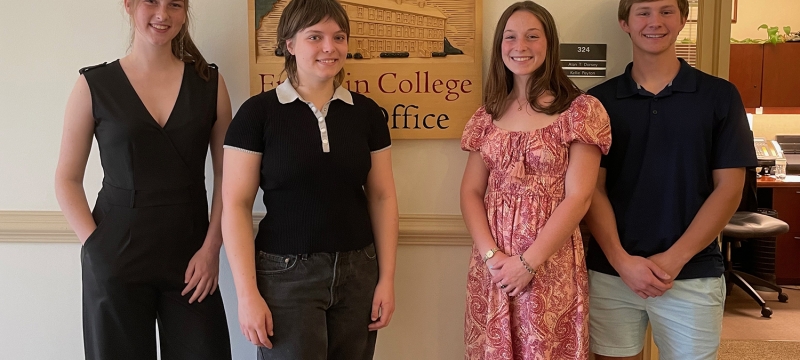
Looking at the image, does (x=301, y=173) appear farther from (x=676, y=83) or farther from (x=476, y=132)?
(x=676, y=83)

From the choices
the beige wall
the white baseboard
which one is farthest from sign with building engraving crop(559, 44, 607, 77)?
the beige wall

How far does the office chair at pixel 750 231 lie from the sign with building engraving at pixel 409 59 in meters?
2.41

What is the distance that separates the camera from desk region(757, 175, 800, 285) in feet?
13.3

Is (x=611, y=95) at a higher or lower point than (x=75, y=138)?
higher

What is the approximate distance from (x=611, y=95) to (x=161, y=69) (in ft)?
3.90

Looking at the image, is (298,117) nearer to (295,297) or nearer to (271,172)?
(271,172)

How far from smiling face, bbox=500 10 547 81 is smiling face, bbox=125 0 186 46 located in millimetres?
836

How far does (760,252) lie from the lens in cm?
402

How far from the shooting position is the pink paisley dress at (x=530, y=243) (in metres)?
1.37

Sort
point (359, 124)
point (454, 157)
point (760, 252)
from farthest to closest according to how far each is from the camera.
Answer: point (760, 252)
point (454, 157)
point (359, 124)

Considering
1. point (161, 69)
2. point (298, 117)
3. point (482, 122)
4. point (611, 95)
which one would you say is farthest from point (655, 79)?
point (161, 69)

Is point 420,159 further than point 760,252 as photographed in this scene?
No

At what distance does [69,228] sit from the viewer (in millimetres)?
1831

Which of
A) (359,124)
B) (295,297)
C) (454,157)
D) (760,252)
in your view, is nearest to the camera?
(295,297)
